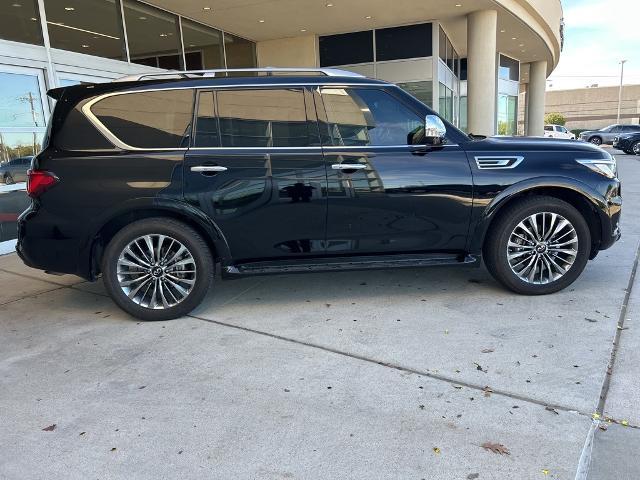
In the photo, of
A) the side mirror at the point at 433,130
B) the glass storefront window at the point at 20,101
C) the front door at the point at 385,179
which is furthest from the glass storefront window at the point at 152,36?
the side mirror at the point at 433,130

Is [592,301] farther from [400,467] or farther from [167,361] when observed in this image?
[167,361]

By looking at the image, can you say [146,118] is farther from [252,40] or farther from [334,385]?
[252,40]

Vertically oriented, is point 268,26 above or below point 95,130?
above

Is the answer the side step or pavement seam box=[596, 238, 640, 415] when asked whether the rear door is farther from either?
pavement seam box=[596, 238, 640, 415]

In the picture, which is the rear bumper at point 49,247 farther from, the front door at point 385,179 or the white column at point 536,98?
the white column at point 536,98

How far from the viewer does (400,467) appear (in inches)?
90.3

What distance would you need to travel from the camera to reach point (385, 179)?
4102 mm

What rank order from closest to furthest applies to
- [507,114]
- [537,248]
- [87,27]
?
[537,248]
[87,27]
[507,114]


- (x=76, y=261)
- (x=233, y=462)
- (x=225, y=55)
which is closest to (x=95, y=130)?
(x=76, y=261)

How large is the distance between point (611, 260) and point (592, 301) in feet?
4.82

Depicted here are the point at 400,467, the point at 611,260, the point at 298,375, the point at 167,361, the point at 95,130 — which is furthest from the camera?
the point at 611,260

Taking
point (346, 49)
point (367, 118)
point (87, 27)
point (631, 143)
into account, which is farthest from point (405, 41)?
point (631, 143)

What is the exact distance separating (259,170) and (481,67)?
13063 mm

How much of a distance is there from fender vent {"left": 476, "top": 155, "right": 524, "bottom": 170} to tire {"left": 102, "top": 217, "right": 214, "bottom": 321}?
236cm
